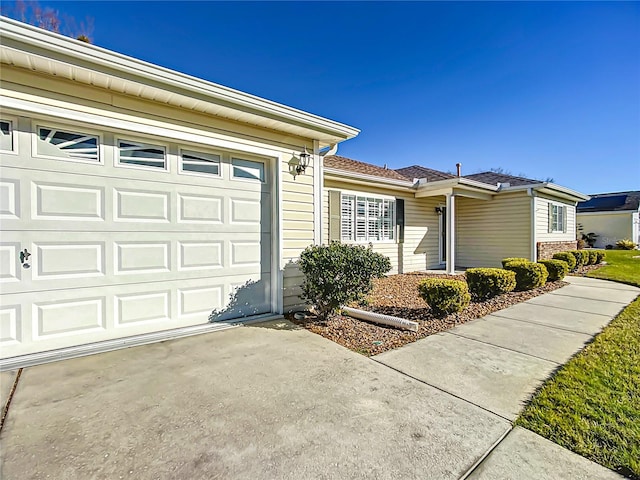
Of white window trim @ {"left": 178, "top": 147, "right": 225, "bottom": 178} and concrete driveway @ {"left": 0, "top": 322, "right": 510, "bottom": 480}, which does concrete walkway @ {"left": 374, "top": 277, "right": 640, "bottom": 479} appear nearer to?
concrete driveway @ {"left": 0, "top": 322, "right": 510, "bottom": 480}

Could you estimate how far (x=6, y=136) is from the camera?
10.1ft

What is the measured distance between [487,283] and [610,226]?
25789 mm

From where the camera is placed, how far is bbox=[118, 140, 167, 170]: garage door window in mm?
3693

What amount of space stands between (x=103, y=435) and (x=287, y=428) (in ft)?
4.06

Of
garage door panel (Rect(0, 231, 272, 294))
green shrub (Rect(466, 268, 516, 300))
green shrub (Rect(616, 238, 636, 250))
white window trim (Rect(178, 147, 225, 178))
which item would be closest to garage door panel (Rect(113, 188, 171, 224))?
garage door panel (Rect(0, 231, 272, 294))

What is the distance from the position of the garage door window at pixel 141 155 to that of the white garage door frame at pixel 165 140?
0.16m

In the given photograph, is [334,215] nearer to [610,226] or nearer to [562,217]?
[562,217]

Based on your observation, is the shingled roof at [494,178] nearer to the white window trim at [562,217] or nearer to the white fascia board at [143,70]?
the white window trim at [562,217]

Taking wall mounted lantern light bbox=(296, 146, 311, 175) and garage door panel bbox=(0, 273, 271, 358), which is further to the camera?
wall mounted lantern light bbox=(296, 146, 311, 175)

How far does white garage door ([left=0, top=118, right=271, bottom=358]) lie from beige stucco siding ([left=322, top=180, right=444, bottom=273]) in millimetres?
5251

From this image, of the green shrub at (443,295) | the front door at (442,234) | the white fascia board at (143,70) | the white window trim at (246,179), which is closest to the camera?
A: the white fascia board at (143,70)

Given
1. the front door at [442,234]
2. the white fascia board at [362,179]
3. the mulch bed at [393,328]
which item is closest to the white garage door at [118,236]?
the mulch bed at [393,328]

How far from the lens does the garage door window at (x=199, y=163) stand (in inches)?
162

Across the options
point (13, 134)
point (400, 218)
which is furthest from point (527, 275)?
point (13, 134)
